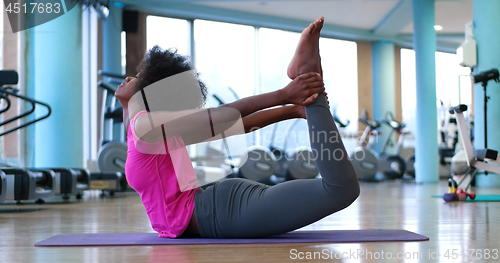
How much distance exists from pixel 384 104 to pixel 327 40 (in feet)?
5.52

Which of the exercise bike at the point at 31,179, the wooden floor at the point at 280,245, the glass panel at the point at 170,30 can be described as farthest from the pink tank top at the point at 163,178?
the glass panel at the point at 170,30

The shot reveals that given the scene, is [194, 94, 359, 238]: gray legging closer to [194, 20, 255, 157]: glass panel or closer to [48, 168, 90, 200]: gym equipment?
[48, 168, 90, 200]: gym equipment

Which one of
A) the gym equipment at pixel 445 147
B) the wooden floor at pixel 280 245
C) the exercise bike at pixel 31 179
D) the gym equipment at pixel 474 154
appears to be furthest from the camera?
the gym equipment at pixel 445 147

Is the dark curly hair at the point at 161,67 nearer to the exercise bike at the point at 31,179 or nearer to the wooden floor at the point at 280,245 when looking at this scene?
the wooden floor at the point at 280,245

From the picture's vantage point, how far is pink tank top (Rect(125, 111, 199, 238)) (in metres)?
1.40

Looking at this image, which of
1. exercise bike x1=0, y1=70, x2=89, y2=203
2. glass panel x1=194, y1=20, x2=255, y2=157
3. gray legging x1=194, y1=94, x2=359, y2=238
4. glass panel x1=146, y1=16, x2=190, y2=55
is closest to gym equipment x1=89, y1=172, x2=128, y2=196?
exercise bike x1=0, y1=70, x2=89, y2=203

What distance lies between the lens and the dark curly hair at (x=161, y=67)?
142 centimetres

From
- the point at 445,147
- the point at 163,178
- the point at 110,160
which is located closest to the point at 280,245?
the point at 163,178

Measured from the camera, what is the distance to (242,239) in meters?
1.48

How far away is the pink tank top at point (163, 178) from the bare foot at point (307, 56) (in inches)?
16.5

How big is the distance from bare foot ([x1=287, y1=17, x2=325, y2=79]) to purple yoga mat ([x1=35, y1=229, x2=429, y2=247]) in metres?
0.53

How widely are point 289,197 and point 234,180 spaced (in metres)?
0.21

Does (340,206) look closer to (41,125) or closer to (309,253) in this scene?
(309,253)

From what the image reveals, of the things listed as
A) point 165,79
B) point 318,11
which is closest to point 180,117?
point 165,79
